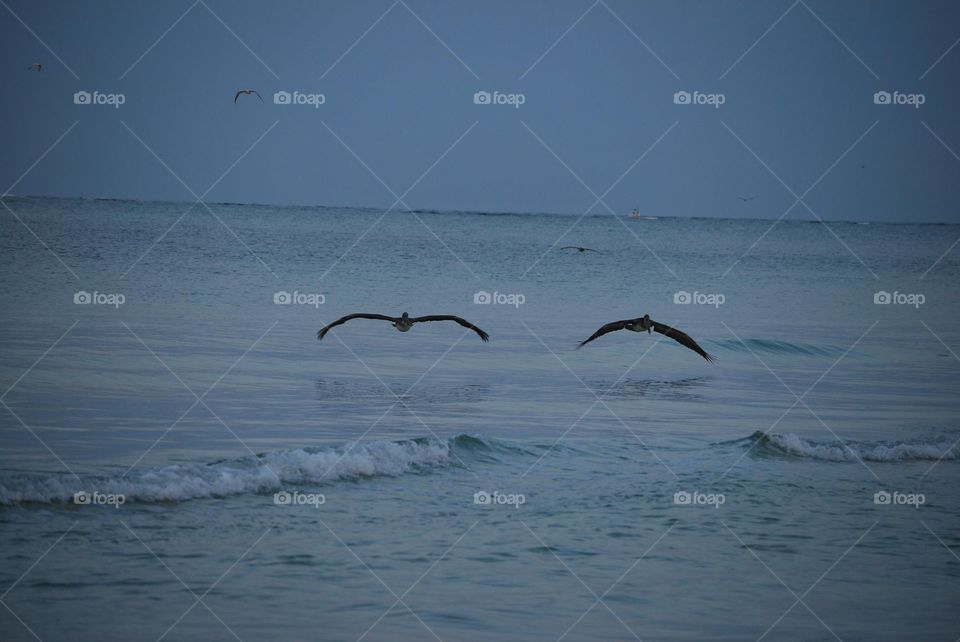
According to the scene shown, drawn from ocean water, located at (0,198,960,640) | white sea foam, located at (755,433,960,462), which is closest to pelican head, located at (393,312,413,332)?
ocean water, located at (0,198,960,640)

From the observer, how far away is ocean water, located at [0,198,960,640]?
11312mm

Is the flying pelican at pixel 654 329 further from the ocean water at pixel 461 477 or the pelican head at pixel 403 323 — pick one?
the pelican head at pixel 403 323

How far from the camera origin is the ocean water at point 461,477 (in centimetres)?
1131

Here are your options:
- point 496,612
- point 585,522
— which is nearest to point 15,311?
point 585,522

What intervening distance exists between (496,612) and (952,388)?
51.1 ft

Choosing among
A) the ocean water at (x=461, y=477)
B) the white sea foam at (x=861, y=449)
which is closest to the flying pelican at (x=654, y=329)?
the ocean water at (x=461, y=477)

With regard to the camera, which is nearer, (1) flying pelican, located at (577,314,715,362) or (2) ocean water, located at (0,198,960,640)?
(2) ocean water, located at (0,198,960,640)

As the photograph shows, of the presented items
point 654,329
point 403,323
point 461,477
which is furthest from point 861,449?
point 403,323

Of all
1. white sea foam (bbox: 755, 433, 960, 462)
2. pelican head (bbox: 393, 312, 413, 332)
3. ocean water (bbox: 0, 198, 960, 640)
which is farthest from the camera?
pelican head (bbox: 393, 312, 413, 332)

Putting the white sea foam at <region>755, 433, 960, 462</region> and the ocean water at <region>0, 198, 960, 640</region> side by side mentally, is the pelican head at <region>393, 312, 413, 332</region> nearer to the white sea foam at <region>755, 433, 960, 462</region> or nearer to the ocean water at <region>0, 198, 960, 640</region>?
the ocean water at <region>0, 198, 960, 640</region>

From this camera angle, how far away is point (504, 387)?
71.3 feet

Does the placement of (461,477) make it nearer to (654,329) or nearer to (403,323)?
(654,329)

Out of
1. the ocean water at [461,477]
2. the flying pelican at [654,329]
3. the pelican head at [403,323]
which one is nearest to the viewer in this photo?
the ocean water at [461,477]

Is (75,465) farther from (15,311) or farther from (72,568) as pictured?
(15,311)
